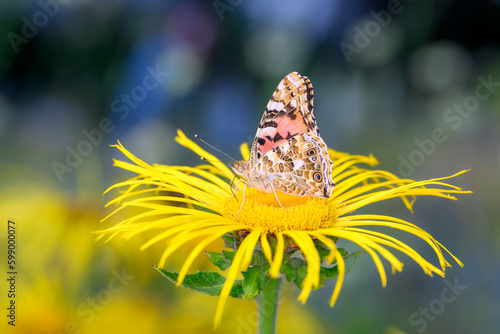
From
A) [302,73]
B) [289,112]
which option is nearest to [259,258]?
[289,112]

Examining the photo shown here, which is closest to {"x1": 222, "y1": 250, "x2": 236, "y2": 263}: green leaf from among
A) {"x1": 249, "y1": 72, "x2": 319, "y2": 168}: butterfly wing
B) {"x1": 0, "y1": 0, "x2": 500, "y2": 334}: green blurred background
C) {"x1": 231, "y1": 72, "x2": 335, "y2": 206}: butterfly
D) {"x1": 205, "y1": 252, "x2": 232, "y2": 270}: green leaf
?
{"x1": 205, "y1": 252, "x2": 232, "y2": 270}: green leaf

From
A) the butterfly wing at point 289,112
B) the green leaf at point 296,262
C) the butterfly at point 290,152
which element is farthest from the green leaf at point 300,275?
the butterfly wing at point 289,112

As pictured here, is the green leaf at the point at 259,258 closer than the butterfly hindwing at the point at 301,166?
Yes

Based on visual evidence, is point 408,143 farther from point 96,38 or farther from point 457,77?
point 96,38

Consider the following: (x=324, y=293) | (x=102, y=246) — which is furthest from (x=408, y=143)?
(x=102, y=246)

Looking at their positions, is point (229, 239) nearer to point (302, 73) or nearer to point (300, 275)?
point (300, 275)

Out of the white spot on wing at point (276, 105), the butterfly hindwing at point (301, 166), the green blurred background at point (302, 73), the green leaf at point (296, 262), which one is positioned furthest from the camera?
the green blurred background at point (302, 73)

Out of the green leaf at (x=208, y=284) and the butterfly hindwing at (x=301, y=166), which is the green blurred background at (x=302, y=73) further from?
the green leaf at (x=208, y=284)
